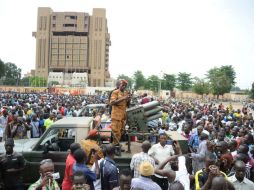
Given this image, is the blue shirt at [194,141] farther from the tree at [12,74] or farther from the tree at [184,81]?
the tree at [12,74]

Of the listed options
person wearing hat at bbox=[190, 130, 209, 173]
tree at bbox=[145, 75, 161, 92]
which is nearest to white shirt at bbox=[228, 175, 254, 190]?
person wearing hat at bbox=[190, 130, 209, 173]

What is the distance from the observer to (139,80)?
321 ft

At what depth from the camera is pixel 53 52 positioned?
128 meters

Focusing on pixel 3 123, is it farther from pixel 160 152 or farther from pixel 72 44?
pixel 72 44

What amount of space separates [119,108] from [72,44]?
12371 cm

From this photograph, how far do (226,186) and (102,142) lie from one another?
11.9ft

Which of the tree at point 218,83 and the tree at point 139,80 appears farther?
the tree at point 139,80

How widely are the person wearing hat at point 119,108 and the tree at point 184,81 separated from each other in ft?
251

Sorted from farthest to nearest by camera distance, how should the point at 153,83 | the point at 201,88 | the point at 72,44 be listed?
the point at 72,44, the point at 153,83, the point at 201,88

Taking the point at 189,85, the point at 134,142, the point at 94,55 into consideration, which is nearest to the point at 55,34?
the point at 94,55

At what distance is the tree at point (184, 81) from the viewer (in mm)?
83150

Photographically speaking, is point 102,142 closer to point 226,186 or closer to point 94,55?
point 226,186

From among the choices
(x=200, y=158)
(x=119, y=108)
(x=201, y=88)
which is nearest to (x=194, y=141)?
(x=200, y=158)

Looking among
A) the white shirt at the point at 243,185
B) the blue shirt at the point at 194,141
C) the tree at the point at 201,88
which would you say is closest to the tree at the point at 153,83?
the tree at the point at 201,88
